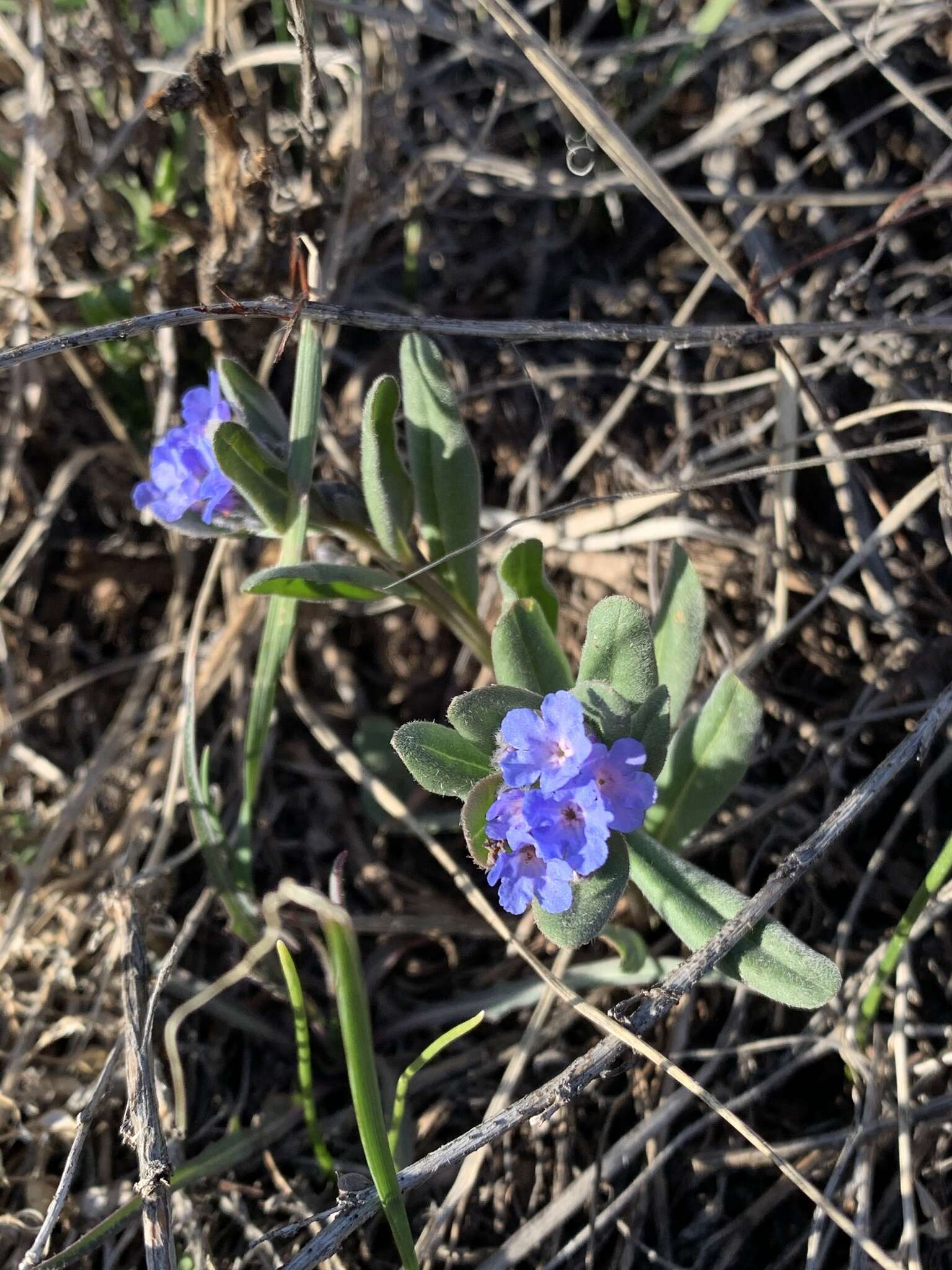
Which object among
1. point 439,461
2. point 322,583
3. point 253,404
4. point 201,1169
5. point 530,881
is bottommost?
point 201,1169

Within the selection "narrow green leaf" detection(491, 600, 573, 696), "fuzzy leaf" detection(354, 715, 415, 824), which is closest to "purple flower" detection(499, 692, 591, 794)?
"narrow green leaf" detection(491, 600, 573, 696)

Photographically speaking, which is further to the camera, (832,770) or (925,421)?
(925,421)

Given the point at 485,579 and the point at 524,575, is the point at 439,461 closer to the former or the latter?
the point at 524,575

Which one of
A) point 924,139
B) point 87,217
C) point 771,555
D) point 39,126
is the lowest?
point 771,555

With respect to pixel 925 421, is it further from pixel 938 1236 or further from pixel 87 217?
pixel 87 217

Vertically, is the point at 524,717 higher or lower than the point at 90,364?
lower

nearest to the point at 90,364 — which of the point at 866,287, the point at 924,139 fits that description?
the point at 866,287

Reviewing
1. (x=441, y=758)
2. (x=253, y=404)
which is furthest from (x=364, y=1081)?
(x=253, y=404)
